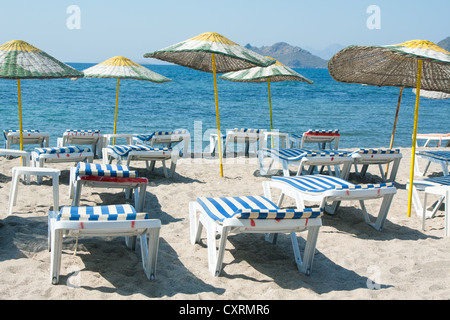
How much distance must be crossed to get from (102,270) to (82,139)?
5745 millimetres

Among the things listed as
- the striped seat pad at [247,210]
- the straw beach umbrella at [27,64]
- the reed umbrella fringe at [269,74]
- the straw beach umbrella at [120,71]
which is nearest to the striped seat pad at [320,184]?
the striped seat pad at [247,210]

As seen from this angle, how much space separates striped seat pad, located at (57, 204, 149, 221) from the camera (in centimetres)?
380

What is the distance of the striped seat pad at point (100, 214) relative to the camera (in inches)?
150

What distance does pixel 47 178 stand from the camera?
24.6 feet

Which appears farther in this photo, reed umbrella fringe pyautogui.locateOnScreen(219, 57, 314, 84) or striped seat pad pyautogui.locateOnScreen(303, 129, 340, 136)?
striped seat pad pyautogui.locateOnScreen(303, 129, 340, 136)

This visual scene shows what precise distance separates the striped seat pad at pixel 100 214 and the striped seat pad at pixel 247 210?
0.75m

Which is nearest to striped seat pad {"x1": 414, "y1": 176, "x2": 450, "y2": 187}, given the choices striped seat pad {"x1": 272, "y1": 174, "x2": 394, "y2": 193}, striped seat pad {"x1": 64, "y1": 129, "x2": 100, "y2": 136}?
striped seat pad {"x1": 272, "y1": 174, "x2": 394, "y2": 193}

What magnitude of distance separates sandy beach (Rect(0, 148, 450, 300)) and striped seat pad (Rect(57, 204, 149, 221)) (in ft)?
1.69

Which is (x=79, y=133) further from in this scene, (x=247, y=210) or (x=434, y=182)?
(x=434, y=182)

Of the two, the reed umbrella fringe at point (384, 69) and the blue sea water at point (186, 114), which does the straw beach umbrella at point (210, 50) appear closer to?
the reed umbrella fringe at point (384, 69)

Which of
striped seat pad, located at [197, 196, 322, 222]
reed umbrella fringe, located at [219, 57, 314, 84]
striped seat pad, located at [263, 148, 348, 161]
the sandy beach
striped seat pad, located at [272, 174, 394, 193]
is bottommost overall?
the sandy beach

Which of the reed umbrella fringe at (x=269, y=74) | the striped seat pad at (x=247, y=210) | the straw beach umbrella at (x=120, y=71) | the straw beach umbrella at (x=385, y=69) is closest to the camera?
the striped seat pad at (x=247, y=210)

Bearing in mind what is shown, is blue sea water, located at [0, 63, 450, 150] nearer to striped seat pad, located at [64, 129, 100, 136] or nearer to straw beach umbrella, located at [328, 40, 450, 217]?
striped seat pad, located at [64, 129, 100, 136]
